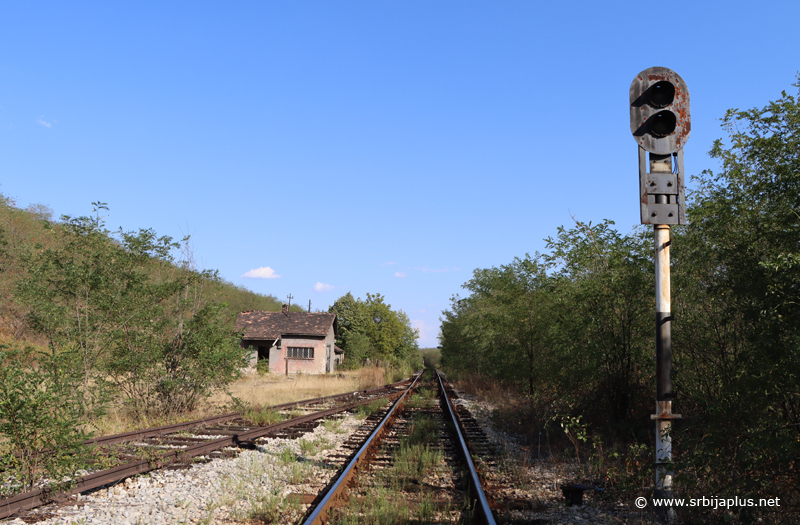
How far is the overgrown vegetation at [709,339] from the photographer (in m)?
4.31

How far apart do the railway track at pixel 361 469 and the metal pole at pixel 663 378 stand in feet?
5.35

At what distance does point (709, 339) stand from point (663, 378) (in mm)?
2422

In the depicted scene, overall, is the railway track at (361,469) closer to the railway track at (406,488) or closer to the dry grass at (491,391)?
the railway track at (406,488)

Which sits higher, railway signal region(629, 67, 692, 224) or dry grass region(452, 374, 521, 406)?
railway signal region(629, 67, 692, 224)

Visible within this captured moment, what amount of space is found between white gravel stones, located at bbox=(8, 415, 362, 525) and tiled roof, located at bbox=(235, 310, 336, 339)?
40118 millimetres

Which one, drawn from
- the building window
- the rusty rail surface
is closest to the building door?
the building window

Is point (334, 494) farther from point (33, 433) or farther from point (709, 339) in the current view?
point (709, 339)

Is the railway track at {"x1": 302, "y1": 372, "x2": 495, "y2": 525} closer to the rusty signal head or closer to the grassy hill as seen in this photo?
the rusty signal head

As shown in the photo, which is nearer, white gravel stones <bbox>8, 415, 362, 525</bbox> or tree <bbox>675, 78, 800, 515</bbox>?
tree <bbox>675, 78, 800, 515</bbox>

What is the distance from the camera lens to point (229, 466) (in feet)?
23.8

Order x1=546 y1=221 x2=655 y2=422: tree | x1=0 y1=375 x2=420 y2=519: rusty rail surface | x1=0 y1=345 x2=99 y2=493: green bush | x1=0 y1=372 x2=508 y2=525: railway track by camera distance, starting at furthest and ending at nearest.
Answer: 1. x1=546 y1=221 x2=655 y2=422: tree
2. x1=0 y1=345 x2=99 y2=493: green bush
3. x1=0 y1=372 x2=508 y2=525: railway track
4. x1=0 y1=375 x2=420 y2=519: rusty rail surface

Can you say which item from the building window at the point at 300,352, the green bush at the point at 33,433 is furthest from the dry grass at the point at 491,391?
the building window at the point at 300,352

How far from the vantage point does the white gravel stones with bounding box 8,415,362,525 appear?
16.5 feet

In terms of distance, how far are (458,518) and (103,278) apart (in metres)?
9.11
